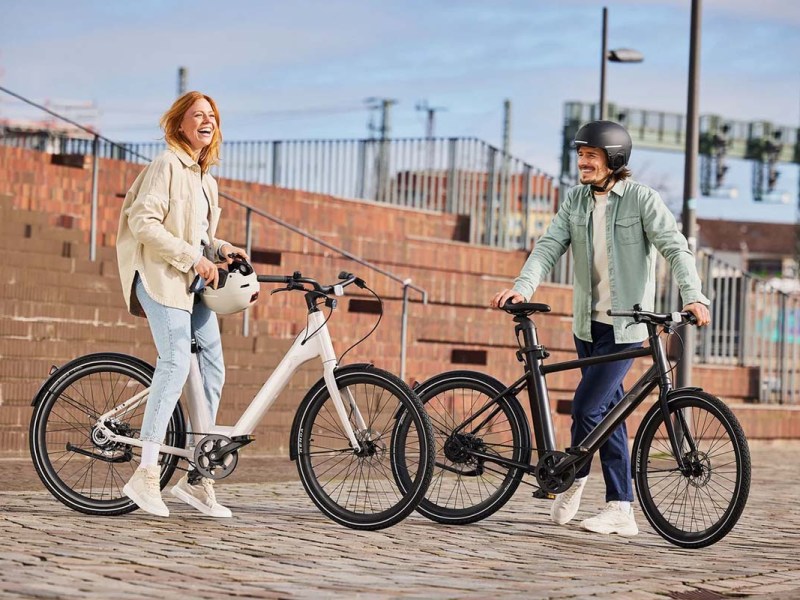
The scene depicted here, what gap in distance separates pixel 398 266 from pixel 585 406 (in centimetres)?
1013

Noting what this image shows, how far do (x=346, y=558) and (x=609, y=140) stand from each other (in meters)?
2.51

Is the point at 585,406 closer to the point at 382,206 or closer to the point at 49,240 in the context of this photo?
the point at 49,240

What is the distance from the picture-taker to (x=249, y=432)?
715 cm

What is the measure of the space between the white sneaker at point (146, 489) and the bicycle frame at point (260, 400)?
5.2 inches

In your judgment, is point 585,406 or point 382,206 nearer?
point 585,406

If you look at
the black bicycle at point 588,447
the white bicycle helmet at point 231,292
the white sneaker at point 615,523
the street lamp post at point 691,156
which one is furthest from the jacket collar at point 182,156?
the street lamp post at point 691,156

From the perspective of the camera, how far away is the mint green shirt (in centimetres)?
742

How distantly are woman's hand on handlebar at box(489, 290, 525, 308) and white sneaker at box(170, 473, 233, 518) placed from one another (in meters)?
1.58

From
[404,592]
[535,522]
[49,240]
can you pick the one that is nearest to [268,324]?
[49,240]

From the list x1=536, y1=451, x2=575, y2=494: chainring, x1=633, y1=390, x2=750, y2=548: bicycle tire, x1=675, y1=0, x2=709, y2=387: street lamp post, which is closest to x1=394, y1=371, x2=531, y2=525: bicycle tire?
x1=536, y1=451, x2=575, y2=494: chainring

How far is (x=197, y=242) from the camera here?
7.14m

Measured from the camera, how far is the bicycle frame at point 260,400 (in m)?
7.08

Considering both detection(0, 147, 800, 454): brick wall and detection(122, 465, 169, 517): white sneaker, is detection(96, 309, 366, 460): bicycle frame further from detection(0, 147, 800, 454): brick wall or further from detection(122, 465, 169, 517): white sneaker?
detection(0, 147, 800, 454): brick wall

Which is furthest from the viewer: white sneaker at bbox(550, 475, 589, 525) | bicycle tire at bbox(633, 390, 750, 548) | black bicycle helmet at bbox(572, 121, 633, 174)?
white sneaker at bbox(550, 475, 589, 525)
